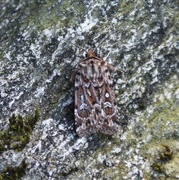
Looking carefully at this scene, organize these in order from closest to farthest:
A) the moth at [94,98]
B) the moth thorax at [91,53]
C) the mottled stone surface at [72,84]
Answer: the mottled stone surface at [72,84]
the moth at [94,98]
the moth thorax at [91,53]

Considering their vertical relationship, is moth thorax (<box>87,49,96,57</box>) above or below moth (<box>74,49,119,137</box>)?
above

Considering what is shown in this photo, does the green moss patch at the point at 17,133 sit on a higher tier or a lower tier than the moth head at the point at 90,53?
lower

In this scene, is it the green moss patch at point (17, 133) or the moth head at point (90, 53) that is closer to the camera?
the green moss patch at point (17, 133)

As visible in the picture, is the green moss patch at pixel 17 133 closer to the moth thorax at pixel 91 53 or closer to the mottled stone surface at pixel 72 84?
the mottled stone surface at pixel 72 84

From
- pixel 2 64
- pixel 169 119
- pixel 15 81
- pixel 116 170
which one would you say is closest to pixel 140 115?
pixel 169 119

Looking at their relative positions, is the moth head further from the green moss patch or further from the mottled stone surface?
the green moss patch

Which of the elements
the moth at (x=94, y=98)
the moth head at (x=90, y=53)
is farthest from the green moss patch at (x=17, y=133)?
the moth head at (x=90, y=53)

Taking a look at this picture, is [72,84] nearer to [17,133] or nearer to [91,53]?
[91,53]

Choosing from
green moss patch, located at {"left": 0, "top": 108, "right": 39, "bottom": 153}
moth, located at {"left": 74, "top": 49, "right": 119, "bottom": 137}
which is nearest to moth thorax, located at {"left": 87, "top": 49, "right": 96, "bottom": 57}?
moth, located at {"left": 74, "top": 49, "right": 119, "bottom": 137}
